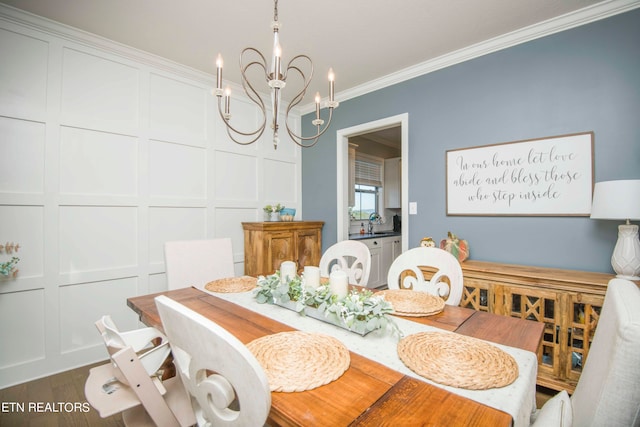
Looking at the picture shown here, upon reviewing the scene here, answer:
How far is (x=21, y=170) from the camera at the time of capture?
2.14m

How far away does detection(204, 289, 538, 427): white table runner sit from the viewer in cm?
74

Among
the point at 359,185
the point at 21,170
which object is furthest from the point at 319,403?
the point at 359,185

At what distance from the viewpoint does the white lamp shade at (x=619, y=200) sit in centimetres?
168

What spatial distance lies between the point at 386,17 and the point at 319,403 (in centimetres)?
240

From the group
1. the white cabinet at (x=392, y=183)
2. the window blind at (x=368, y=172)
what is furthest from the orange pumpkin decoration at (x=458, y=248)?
the white cabinet at (x=392, y=183)

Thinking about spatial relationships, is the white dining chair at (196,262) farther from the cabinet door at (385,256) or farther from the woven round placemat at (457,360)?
the cabinet door at (385,256)

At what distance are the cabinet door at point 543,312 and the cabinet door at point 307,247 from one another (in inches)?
80.1

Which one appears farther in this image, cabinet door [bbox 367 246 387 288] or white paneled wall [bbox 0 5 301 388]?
cabinet door [bbox 367 246 387 288]

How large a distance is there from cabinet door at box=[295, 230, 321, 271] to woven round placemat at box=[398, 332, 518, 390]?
2.46 m

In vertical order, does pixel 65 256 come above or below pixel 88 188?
below

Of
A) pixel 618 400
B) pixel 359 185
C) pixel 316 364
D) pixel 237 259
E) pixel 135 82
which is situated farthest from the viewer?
pixel 359 185

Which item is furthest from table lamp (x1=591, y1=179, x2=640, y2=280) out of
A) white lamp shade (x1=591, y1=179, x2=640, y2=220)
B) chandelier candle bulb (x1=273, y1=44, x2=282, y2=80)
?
chandelier candle bulb (x1=273, y1=44, x2=282, y2=80)

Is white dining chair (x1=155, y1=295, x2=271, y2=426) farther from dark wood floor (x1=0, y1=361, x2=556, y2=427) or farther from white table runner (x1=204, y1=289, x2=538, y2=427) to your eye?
dark wood floor (x1=0, y1=361, x2=556, y2=427)

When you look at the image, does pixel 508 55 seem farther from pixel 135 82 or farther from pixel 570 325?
pixel 135 82
